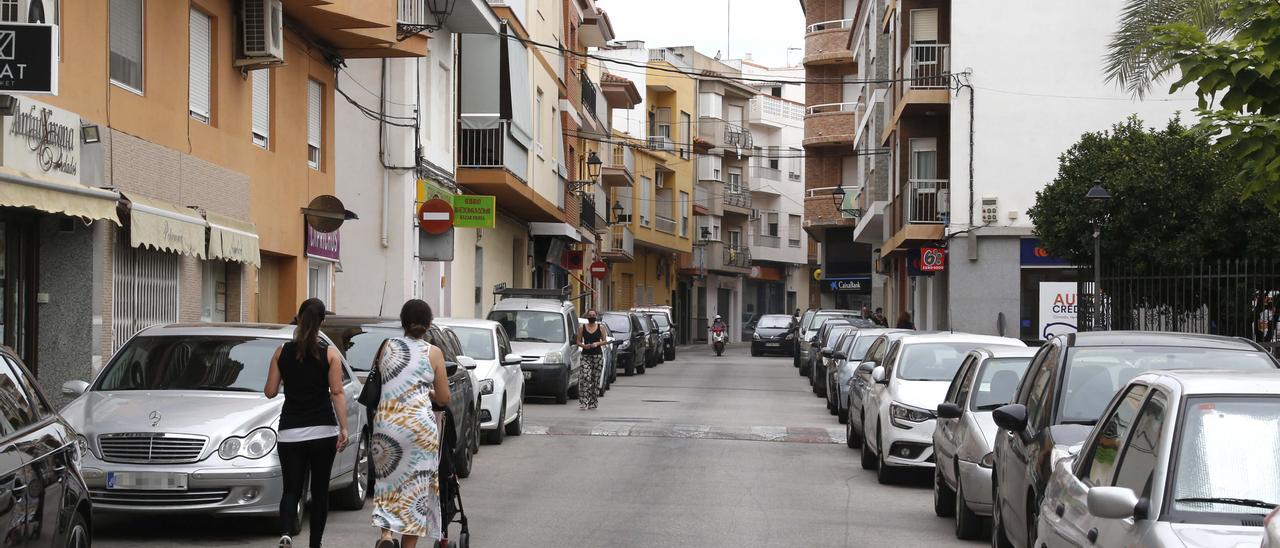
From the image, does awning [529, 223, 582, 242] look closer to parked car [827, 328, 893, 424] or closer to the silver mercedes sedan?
parked car [827, 328, 893, 424]

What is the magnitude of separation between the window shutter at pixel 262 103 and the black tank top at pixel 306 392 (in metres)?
11.1

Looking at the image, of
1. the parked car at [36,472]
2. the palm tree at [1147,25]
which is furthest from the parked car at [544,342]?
the parked car at [36,472]

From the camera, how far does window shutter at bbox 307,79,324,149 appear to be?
2196cm

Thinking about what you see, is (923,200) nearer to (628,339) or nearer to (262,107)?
(628,339)

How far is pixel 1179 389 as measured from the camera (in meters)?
5.95

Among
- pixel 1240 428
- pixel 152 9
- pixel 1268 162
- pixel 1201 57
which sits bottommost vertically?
pixel 1240 428

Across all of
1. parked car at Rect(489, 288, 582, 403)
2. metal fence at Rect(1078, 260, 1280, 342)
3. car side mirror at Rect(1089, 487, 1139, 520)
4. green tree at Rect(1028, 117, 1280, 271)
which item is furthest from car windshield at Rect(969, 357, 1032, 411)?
parked car at Rect(489, 288, 582, 403)

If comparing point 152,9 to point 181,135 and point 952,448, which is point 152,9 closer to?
point 181,135

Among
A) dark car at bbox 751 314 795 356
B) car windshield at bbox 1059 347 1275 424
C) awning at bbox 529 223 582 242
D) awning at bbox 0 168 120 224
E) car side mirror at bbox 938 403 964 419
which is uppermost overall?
awning at bbox 529 223 582 242

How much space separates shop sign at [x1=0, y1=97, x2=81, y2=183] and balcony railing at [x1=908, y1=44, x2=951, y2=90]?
22170mm

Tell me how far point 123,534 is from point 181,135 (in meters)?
7.39

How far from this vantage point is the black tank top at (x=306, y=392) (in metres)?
8.77

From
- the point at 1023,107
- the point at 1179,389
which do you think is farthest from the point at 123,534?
the point at 1023,107

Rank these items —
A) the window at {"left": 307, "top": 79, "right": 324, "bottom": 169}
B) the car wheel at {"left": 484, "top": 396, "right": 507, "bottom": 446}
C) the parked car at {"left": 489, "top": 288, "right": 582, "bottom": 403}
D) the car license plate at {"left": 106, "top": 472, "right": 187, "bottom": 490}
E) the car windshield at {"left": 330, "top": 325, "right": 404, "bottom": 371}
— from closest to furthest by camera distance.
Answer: the car license plate at {"left": 106, "top": 472, "right": 187, "bottom": 490}, the car windshield at {"left": 330, "top": 325, "right": 404, "bottom": 371}, the car wheel at {"left": 484, "top": 396, "right": 507, "bottom": 446}, the window at {"left": 307, "top": 79, "right": 324, "bottom": 169}, the parked car at {"left": 489, "top": 288, "right": 582, "bottom": 403}
